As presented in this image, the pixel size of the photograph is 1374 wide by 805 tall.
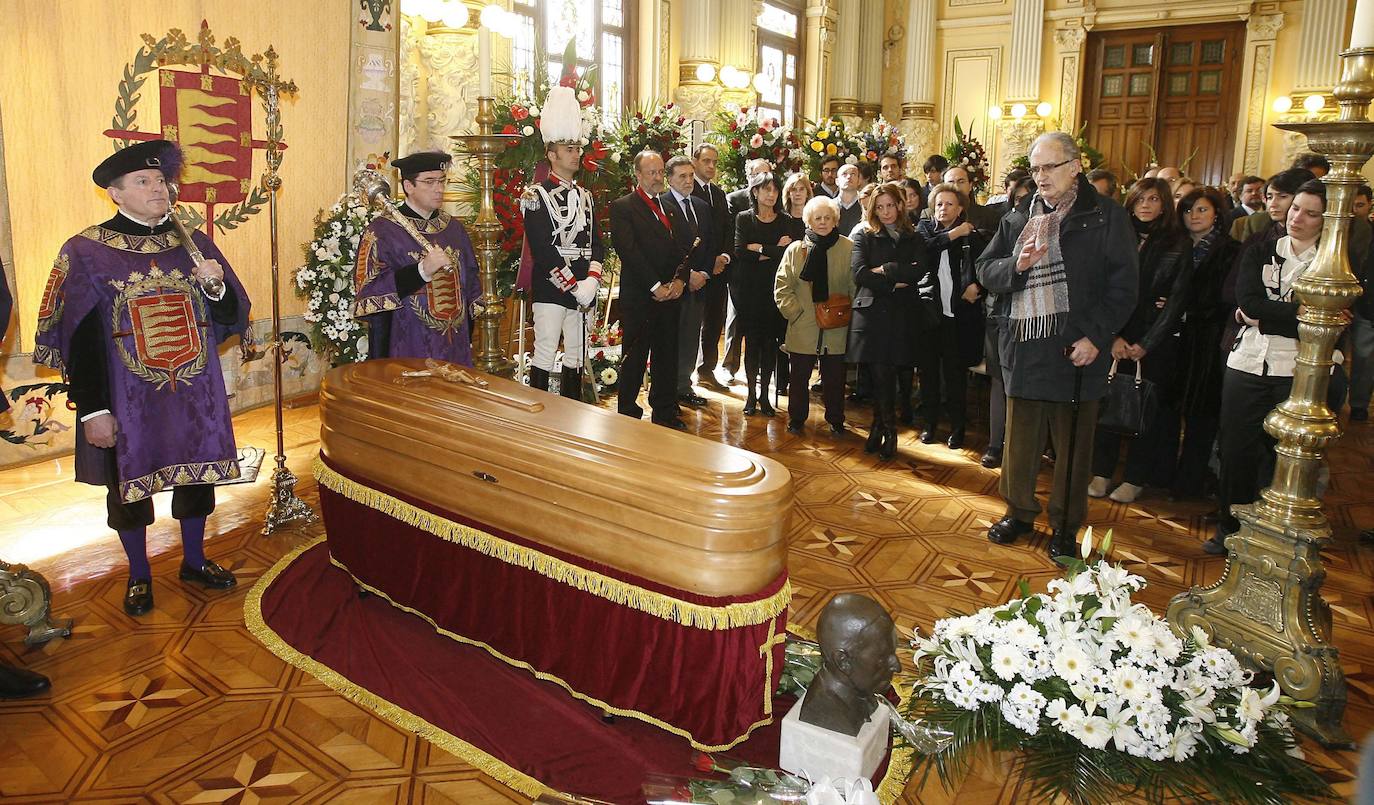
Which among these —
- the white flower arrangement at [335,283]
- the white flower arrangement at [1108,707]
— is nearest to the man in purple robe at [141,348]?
the white flower arrangement at [335,283]

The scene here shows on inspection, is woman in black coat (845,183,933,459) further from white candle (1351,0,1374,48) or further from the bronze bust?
the bronze bust

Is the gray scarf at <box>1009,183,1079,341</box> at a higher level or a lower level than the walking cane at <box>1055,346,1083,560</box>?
higher

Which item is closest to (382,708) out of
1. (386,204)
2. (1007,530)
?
(386,204)

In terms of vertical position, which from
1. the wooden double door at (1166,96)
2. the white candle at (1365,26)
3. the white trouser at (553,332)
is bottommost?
the white trouser at (553,332)

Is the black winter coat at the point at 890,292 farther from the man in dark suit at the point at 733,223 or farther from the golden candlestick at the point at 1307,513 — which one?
the golden candlestick at the point at 1307,513

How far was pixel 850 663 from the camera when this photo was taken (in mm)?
2385

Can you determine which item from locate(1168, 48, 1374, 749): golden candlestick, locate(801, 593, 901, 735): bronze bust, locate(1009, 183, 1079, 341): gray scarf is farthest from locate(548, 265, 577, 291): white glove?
locate(1168, 48, 1374, 749): golden candlestick

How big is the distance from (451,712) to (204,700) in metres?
0.80

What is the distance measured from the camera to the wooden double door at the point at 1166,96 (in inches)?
535

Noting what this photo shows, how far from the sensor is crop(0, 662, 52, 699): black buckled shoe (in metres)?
2.96

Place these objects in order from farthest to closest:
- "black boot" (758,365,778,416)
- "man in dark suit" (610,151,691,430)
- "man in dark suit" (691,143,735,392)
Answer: "man in dark suit" (691,143,735,392)
"black boot" (758,365,778,416)
"man in dark suit" (610,151,691,430)

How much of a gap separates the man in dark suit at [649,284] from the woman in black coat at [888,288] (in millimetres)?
1114

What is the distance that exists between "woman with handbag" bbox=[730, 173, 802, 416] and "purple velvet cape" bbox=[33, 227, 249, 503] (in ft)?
11.8

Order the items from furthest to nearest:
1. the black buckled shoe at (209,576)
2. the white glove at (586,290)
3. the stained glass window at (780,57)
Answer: the stained glass window at (780,57)
the white glove at (586,290)
the black buckled shoe at (209,576)
